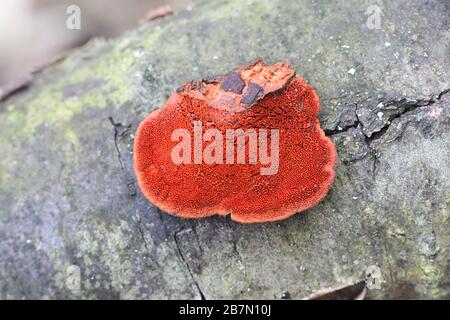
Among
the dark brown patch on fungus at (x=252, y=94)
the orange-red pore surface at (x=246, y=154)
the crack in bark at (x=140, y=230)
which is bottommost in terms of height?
the crack in bark at (x=140, y=230)

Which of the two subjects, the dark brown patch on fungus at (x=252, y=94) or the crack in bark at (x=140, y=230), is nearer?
the dark brown patch on fungus at (x=252, y=94)

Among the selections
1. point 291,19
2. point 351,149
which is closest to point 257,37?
point 291,19

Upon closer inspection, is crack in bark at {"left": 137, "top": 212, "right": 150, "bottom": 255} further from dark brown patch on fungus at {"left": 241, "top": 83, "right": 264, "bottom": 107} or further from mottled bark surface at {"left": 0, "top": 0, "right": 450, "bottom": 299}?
dark brown patch on fungus at {"left": 241, "top": 83, "right": 264, "bottom": 107}

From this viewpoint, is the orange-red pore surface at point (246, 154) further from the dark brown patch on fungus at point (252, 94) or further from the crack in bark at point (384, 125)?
the crack in bark at point (384, 125)

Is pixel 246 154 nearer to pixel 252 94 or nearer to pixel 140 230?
pixel 252 94

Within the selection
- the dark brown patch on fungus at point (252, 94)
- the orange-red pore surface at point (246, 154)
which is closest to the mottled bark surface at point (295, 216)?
the orange-red pore surface at point (246, 154)

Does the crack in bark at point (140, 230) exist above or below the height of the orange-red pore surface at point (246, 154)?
below
